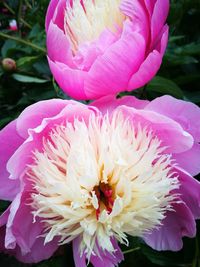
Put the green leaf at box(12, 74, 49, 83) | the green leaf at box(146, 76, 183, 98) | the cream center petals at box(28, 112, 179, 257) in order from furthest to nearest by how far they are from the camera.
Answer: the green leaf at box(12, 74, 49, 83) < the green leaf at box(146, 76, 183, 98) < the cream center petals at box(28, 112, 179, 257)

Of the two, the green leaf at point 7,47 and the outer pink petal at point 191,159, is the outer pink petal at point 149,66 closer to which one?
the outer pink petal at point 191,159

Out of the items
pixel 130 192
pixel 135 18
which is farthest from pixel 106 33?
pixel 130 192

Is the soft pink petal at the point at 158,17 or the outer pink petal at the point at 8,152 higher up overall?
Result: the soft pink petal at the point at 158,17

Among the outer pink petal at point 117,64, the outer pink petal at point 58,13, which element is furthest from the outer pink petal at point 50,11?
the outer pink petal at point 117,64

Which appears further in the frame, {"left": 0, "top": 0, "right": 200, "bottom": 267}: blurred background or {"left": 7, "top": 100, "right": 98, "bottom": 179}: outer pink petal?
{"left": 0, "top": 0, "right": 200, "bottom": 267}: blurred background

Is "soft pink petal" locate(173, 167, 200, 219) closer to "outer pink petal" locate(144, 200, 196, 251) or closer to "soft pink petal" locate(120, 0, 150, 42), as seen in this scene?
"outer pink petal" locate(144, 200, 196, 251)

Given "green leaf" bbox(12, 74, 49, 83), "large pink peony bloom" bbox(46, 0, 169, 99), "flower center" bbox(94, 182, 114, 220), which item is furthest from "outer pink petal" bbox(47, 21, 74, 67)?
"green leaf" bbox(12, 74, 49, 83)
